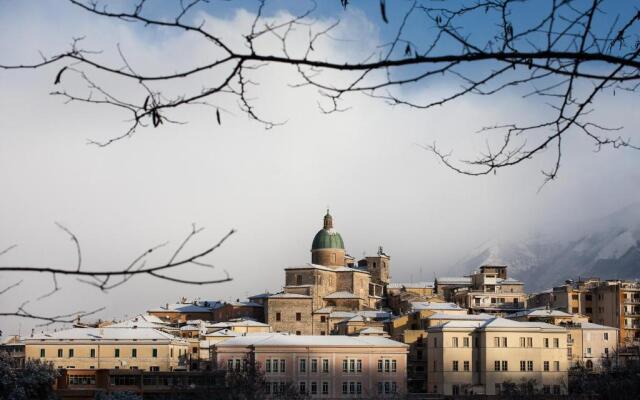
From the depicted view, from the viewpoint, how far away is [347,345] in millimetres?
51000

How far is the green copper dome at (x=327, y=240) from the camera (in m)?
80.6

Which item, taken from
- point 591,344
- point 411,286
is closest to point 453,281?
point 411,286

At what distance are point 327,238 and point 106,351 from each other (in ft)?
91.9

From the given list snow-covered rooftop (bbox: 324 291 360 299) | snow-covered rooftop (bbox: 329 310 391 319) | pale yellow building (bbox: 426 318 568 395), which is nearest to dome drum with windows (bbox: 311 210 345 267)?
snow-covered rooftop (bbox: 324 291 360 299)

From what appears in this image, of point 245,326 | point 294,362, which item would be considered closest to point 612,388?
point 294,362

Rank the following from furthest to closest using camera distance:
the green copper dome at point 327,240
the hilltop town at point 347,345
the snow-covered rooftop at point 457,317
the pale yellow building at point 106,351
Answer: the green copper dome at point 327,240, the snow-covered rooftop at point 457,317, the pale yellow building at point 106,351, the hilltop town at point 347,345

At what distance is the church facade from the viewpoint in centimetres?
7075

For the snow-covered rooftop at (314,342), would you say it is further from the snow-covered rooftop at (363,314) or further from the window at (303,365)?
the snow-covered rooftop at (363,314)

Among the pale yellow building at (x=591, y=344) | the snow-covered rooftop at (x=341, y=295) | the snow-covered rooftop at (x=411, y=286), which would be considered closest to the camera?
the pale yellow building at (x=591, y=344)

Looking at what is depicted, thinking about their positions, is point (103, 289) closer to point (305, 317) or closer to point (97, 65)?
point (97, 65)

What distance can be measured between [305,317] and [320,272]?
5711mm

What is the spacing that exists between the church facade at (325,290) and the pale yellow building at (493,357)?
16.7m

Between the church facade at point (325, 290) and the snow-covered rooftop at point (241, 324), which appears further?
the church facade at point (325, 290)

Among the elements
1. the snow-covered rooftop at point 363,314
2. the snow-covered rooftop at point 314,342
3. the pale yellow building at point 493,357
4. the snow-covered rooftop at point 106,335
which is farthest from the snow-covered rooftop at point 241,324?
the pale yellow building at point 493,357
